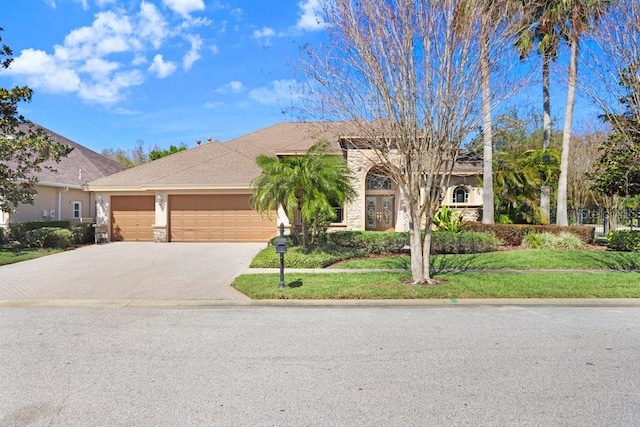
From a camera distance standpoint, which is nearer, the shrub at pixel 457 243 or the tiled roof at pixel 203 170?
the shrub at pixel 457 243

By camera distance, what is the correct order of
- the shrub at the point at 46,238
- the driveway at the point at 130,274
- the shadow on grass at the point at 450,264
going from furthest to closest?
1. the shrub at the point at 46,238
2. the shadow on grass at the point at 450,264
3. the driveway at the point at 130,274

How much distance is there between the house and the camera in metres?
19.0

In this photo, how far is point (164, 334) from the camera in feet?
19.2

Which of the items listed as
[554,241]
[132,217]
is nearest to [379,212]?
[554,241]

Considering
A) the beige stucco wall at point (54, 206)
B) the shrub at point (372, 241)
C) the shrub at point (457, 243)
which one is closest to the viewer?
the shrub at point (372, 241)

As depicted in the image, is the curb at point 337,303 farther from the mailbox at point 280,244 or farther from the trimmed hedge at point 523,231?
the trimmed hedge at point 523,231

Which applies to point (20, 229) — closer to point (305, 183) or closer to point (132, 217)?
point (132, 217)

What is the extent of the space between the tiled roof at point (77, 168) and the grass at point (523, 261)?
1597 cm

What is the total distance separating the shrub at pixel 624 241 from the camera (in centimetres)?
1445

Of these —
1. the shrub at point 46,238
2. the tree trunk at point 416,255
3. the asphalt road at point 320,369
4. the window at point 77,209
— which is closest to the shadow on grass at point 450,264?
the tree trunk at point 416,255

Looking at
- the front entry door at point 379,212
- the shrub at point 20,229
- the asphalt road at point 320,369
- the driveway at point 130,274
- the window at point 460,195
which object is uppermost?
the window at point 460,195

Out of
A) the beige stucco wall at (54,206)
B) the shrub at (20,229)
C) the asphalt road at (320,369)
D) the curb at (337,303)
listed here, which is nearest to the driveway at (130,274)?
the curb at (337,303)

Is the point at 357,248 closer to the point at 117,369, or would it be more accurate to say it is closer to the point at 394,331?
the point at 394,331

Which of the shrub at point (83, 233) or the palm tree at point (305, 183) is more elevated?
the palm tree at point (305, 183)
